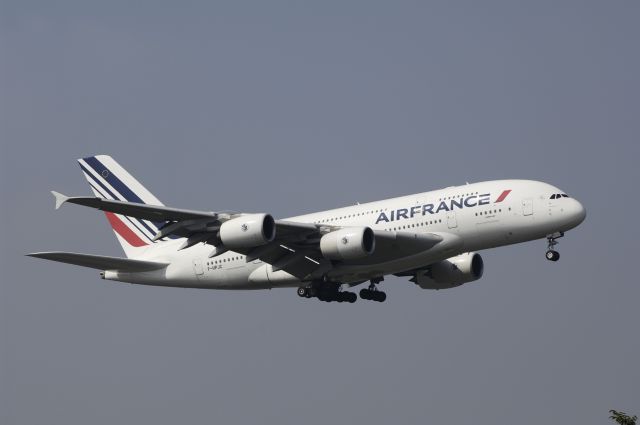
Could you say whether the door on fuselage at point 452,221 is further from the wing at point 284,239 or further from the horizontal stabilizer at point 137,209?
the horizontal stabilizer at point 137,209

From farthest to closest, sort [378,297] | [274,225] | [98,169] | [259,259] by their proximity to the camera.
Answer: [98,169], [378,297], [259,259], [274,225]

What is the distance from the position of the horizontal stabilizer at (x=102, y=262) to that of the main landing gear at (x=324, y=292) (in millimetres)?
6204

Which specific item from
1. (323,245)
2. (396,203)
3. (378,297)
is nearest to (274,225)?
(323,245)

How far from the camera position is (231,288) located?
175 feet

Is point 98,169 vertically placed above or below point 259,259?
above

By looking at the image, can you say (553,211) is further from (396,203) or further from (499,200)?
(396,203)

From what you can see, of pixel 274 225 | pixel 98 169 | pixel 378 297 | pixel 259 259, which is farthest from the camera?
pixel 98 169

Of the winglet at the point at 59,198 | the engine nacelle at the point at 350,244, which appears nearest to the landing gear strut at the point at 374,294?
the engine nacelle at the point at 350,244

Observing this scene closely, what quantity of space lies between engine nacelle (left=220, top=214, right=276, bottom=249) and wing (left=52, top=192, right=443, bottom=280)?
0.29 m

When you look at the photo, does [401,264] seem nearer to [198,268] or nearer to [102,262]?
[198,268]

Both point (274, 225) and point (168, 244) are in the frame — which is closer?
point (274, 225)

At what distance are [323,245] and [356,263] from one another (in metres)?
2.49

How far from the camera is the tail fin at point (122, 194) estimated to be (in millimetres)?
57250

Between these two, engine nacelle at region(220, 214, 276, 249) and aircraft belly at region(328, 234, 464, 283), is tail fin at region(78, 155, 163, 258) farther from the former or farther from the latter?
engine nacelle at region(220, 214, 276, 249)
